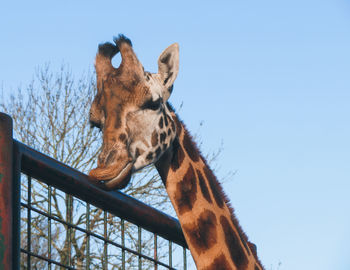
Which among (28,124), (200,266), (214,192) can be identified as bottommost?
(200,266)

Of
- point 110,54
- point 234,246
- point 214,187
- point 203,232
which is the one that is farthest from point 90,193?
point 110,54

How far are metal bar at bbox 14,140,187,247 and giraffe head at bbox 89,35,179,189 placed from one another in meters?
0.56

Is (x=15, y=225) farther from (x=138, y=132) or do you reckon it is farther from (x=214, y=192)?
(x=214, y=192)

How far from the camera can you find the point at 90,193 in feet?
9.46

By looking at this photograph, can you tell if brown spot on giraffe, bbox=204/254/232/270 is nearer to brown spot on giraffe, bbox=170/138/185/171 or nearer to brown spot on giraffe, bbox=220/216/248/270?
brown spot on giraffe, bbox=220/216/248/270

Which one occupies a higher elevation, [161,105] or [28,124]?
[28,124]

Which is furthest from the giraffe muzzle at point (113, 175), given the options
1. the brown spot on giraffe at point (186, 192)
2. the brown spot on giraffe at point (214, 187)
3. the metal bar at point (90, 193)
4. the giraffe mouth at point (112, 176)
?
the brown spot on giraffe at point (214, 187)

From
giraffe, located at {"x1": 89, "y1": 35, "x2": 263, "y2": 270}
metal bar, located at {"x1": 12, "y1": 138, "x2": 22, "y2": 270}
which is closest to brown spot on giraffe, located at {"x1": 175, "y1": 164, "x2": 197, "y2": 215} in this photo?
giraffe, located at {"x1": 89, "y1": 35, "x2": 263, "y2": 270}

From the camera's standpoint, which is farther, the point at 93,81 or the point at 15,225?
the point at 93,81

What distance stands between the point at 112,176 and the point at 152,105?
874 millimetres

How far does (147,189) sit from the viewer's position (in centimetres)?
1762

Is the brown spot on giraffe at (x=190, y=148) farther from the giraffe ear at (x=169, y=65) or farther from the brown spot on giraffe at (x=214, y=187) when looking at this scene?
the giraffe ear at (x=169, y=65)

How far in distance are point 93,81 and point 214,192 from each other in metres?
13.9

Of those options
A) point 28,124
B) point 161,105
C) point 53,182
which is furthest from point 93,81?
point 53,182
